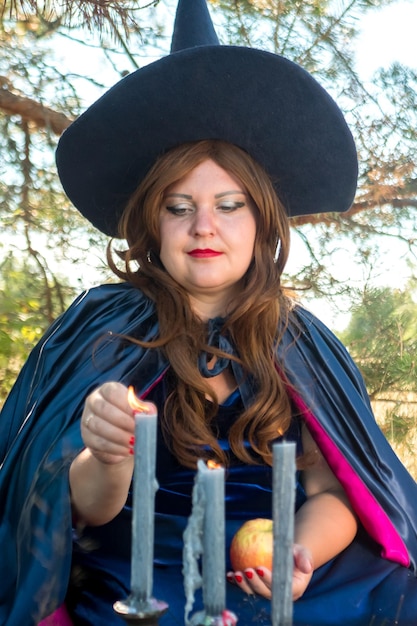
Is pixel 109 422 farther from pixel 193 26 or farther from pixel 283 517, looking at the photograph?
pixel 193 26

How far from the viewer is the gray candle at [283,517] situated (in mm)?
811

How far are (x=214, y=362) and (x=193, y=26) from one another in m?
0.92

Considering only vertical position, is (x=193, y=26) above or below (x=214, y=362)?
above

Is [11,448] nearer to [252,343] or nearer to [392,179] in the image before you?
[252,343]

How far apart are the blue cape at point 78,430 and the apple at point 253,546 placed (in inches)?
13.9

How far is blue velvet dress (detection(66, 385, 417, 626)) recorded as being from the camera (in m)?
1.94

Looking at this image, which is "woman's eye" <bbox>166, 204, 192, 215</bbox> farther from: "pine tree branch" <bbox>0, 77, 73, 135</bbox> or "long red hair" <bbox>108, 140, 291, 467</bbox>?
"pine tree branch" <bbox>0, 77, 73, 135</bbox>

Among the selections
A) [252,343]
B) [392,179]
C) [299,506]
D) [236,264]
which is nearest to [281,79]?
[236,264]

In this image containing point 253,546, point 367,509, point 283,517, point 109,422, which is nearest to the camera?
point 283,517

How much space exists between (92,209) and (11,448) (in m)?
0.82

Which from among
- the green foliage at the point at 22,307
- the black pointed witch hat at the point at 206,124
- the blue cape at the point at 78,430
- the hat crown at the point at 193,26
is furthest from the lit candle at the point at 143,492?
the green foliage at the point at 22,307

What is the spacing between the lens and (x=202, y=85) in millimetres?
2256

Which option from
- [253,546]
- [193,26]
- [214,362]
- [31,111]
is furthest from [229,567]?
[31,111]

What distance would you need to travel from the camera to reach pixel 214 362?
2.29 metres
